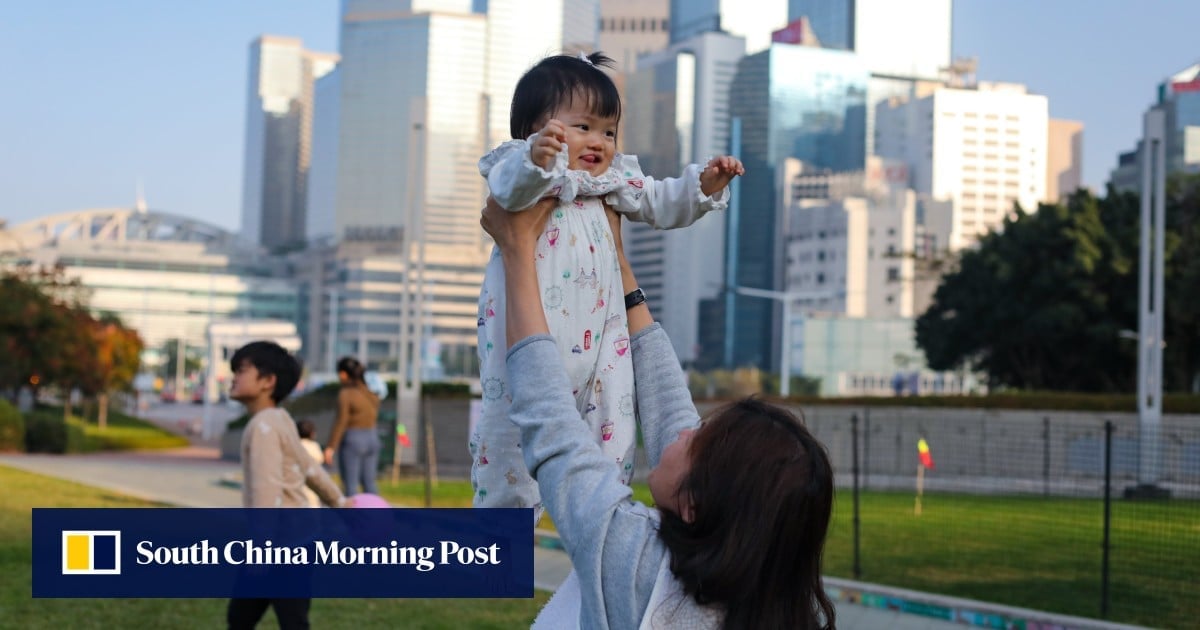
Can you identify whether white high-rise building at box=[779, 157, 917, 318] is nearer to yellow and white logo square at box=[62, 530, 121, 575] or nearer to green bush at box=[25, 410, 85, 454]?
green bush at box=[25, 410, 85, 454]

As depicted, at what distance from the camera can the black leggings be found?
5.77 m

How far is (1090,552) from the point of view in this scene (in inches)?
519

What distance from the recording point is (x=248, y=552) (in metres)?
4.34

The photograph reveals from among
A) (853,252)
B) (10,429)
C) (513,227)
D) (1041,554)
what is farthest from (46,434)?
(853,252)

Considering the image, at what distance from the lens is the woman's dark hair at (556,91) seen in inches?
112

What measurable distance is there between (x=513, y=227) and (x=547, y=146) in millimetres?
199

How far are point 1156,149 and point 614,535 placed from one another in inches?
876

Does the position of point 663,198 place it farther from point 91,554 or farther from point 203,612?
point 203,612

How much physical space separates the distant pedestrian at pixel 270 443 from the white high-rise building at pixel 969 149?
134 m

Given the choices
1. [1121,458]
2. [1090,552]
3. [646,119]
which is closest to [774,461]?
[1090,552]

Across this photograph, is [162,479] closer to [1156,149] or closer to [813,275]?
[1156,149]

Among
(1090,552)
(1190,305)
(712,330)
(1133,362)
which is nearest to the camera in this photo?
(1090,552)

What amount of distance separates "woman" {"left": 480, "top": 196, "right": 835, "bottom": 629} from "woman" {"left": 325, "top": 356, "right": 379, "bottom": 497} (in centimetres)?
1141

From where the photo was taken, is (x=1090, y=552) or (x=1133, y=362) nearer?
(x=1090, y=552)
